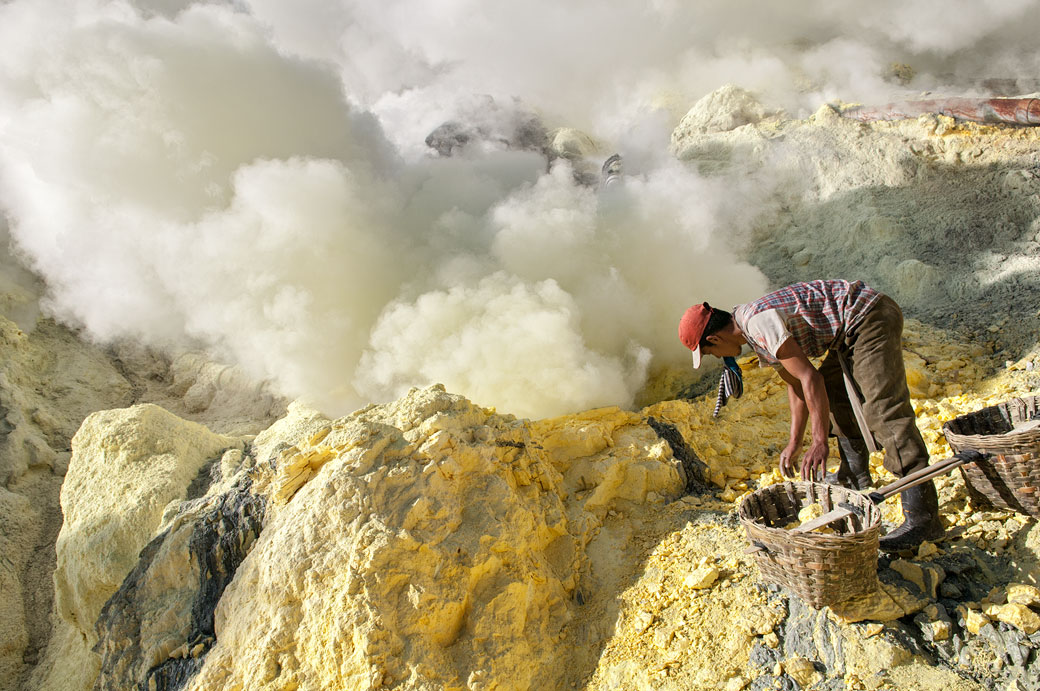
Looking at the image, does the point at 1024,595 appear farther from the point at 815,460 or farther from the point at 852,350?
the point at 852,350

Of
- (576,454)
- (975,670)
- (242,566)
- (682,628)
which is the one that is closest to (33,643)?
(242,566)

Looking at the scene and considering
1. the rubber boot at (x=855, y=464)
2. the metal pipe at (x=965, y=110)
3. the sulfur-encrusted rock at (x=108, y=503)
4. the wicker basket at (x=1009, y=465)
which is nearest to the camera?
the wicker basket at (x=1009, y=465)

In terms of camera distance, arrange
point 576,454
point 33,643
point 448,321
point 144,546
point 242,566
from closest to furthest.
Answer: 1. point 242,566
2. point 144,546
3. point 576,454
4. point 33,643
5. point 448,321

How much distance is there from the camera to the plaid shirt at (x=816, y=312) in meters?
2.40

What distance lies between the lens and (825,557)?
6.73ft

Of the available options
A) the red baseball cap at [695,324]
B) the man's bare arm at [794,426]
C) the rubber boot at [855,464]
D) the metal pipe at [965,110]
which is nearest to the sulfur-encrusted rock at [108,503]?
the red baseball cap at [695,324]

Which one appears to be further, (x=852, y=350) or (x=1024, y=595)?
(x=852, y=350)

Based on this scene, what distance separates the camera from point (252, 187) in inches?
212

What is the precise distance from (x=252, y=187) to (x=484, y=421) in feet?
11.3

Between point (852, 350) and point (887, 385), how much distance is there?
6.8 inches

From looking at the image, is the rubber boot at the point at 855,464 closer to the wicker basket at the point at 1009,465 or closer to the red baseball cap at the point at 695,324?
the wicker basket at the point at 1009,465

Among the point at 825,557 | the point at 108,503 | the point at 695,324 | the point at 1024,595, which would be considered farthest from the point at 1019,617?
the point at 108,503

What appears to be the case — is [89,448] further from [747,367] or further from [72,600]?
[747,367]

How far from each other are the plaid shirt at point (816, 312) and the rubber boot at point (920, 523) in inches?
24.3
